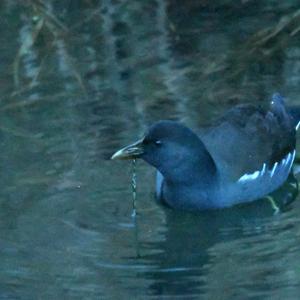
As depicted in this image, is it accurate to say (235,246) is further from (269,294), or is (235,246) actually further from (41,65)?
(41,65)

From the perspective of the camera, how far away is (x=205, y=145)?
28.2ft

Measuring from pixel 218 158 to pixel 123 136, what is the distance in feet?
2.86

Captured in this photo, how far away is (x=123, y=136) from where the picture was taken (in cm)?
918

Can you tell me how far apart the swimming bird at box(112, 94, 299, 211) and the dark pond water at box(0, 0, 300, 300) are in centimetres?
11

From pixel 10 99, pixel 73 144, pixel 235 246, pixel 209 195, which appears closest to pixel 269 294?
pixel 235 246

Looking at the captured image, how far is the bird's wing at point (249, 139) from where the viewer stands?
855 centimetres

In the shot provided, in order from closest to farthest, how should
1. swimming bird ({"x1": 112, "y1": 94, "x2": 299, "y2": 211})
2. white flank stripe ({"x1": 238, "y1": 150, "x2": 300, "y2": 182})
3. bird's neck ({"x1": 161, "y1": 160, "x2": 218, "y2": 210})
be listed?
swimming bird ({"x1": 112, "y1": 94, "x2": 299, "y2": 211}), bird's neck ({"x1": 161, "y1": 160, "x2": 218, "y2": 210}), white flank stripe ({"x1": 238, "y1": 150, "x2": 300, "y2": 182})

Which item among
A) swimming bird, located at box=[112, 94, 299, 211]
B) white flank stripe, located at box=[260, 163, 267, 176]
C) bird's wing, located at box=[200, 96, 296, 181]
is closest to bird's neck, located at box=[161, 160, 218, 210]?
swimming bird, located at box=[112, 94, 299, 211]

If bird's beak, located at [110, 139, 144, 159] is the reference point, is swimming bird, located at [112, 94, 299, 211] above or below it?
below

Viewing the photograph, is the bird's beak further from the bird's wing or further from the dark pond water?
the bird's wing

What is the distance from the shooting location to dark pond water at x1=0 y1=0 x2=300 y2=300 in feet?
24.4

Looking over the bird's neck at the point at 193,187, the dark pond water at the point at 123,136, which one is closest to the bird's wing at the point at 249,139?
the bird's neck at the point at 193,187

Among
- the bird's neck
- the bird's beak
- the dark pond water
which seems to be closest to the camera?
the dark pond water

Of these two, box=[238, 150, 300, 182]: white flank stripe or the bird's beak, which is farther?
box=[238, 150, 300, 182]: white flank stripe
